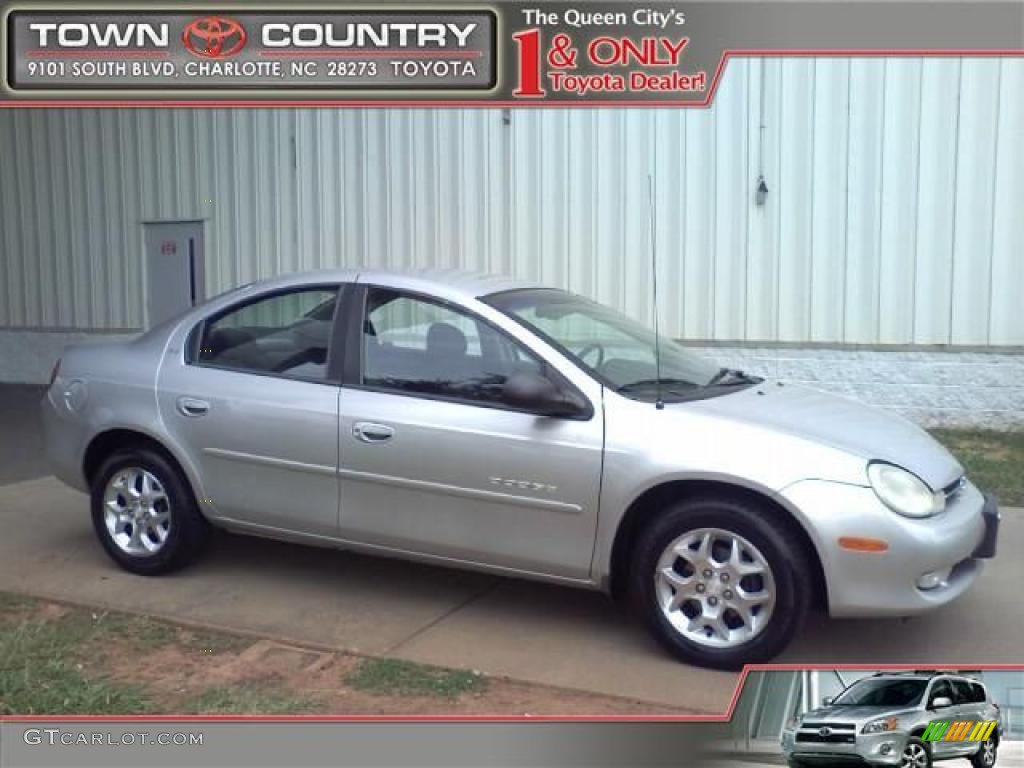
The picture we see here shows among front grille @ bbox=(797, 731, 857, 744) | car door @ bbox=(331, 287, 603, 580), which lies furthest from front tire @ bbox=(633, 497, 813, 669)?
front grille @ bbox=(797, 731, 857, 744)

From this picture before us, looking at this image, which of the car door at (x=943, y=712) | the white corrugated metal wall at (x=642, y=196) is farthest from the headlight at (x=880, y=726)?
the white corrugated metal wall at (x=642, y=196)

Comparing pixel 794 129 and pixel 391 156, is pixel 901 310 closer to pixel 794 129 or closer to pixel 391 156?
pixel 794 129

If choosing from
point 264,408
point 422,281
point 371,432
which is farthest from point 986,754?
point 264,408

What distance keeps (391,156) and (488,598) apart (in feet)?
21.7

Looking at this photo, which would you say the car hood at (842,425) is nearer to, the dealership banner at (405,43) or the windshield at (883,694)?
the windshield at (883,694)

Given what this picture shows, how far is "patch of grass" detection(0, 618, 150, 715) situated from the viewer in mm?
4090

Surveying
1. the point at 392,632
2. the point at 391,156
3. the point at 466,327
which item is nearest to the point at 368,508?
the point at 392,632

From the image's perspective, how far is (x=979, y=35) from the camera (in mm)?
7852

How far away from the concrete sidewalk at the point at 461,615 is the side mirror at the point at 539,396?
1.02 metres

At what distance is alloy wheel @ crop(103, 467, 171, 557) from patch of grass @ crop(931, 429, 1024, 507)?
5.12 meters

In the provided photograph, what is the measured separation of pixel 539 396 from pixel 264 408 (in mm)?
1384

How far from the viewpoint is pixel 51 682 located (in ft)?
14.1

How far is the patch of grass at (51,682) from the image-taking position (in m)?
4.09

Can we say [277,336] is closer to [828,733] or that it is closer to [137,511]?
[137,511]
